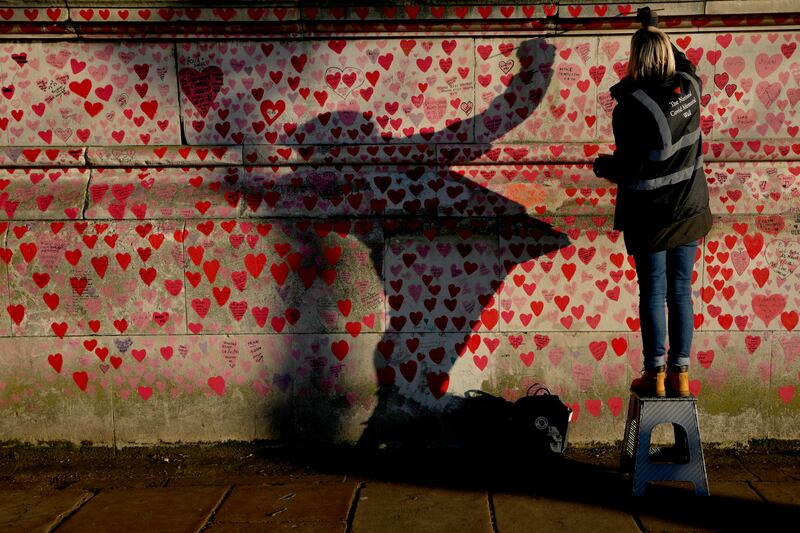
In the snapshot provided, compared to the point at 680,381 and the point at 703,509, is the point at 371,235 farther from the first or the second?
the point at 703,509

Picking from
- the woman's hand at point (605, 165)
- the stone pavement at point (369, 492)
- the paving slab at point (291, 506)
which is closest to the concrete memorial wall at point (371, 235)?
the stone pavement at point (369, 492)

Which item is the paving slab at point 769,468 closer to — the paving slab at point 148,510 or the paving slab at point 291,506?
the paving slab at point 291,506

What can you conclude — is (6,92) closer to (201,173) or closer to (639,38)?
(201,173)

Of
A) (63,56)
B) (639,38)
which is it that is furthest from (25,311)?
(639,38)

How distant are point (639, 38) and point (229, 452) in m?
3.46

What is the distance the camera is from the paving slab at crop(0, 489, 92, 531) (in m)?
3.71

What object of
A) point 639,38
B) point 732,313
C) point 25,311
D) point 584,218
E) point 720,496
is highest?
point 639,38

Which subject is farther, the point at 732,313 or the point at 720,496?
the point at 732,313

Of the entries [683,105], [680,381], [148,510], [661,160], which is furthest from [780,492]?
[148,510]

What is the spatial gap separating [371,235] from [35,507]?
95.9 inches

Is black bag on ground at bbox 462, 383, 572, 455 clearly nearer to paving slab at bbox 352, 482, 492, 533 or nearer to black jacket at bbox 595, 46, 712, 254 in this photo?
paving slab at bbox 352, 482, 492, 533

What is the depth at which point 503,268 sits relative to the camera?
4719mm

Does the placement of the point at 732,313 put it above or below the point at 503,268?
below

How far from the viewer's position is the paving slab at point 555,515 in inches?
141
